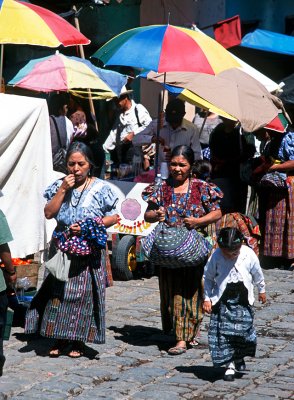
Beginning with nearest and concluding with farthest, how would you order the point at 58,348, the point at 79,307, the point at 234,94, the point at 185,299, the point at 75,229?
the point at 75,229 → the point at 79,307 → the point at 58,348 → the point at 185,299 → the point at 234,94

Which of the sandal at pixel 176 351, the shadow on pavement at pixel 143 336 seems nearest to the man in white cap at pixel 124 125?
the shadow on pavement at pixel 143 336

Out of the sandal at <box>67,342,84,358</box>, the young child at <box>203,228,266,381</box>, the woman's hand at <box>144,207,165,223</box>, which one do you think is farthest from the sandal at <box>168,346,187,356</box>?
the woman's hand at <box>144,207,165,223</box>

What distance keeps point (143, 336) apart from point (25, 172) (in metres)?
1.89

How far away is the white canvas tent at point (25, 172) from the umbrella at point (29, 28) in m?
1.07

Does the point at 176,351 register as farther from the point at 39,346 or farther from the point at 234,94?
the point at 234,94

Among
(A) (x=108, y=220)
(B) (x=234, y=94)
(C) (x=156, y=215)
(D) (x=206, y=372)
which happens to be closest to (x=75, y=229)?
(A) (x=108, y=220)

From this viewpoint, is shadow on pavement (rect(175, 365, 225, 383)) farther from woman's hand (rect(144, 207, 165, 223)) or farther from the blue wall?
the blue wall

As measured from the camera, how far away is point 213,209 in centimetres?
911

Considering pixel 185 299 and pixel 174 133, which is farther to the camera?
pixel 174 133

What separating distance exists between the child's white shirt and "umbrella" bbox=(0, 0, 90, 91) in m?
3.69

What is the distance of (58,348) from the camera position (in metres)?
8.88

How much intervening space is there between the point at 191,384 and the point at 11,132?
3.17m

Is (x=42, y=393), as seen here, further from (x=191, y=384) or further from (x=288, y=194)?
(x=288, y=194)

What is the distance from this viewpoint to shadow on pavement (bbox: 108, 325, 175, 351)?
9383mm
